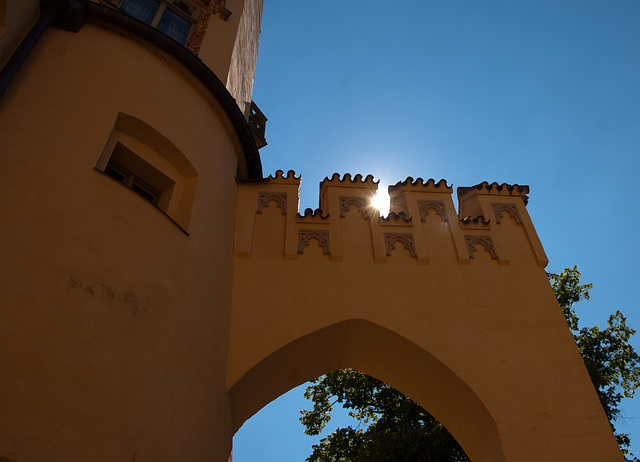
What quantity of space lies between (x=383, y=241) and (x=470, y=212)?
1721 millimetres

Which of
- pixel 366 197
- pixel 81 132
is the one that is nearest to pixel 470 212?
pixel 366 197

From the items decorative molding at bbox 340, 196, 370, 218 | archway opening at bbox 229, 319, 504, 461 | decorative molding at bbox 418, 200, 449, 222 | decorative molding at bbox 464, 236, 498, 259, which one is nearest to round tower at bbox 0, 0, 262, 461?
archway opening at bbox 229, 319, 504, 461

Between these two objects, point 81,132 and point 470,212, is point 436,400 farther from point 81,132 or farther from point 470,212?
point 81,132

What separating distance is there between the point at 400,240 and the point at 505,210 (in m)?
1.82

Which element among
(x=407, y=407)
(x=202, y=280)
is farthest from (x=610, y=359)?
(x=202, y=280)

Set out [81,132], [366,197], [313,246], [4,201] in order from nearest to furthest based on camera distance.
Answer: [4,201] → [81,132] → [313,246] → [366,197]

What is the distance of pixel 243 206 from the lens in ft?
23.1

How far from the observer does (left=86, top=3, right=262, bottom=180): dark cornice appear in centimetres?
A: 639

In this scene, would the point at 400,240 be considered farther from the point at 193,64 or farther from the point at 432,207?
the point at 193,64

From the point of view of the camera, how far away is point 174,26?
8992 mm

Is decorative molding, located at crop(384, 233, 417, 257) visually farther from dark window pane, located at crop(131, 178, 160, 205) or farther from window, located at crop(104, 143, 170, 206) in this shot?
dark window pane, located at crop(131, 178, 160, 205)

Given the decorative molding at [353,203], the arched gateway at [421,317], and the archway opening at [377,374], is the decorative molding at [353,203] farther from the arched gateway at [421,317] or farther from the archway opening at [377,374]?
the archway opening at [377,374]

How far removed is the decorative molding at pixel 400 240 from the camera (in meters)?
6.70

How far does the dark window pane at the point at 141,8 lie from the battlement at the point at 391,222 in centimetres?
376
